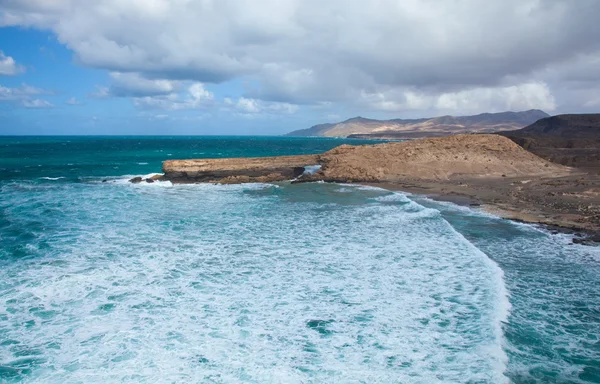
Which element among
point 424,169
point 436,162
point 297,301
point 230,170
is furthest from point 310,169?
point 297,301

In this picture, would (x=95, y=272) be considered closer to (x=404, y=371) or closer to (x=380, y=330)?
(x=380, y=330)

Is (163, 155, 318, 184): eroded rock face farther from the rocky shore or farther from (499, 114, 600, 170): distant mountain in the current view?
(499, 114, 600, 170): distant mountain

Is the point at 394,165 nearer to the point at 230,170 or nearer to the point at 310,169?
the point at 310,169

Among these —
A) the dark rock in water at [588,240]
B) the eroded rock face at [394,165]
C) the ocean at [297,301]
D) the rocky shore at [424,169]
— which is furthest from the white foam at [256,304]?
the eroded rock face at [394,165]

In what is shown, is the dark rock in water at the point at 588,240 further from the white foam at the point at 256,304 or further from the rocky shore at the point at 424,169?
the rocky shore at the point at 424,169

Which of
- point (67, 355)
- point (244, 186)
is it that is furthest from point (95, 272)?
point (244, 186)

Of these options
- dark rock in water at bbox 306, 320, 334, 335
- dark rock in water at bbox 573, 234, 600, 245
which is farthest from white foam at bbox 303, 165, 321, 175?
dark rock in water at bbox 306, 320, 334, 335
